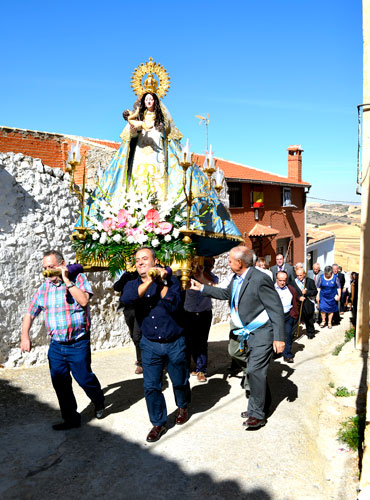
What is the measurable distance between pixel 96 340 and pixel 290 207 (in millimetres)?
16381

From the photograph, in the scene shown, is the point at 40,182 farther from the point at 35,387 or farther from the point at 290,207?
the point at 290,207

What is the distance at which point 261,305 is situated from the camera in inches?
181

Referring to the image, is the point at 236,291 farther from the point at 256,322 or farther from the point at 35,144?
the point at 35,144

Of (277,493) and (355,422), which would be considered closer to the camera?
(277,493)

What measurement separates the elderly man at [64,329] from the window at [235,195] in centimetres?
1362

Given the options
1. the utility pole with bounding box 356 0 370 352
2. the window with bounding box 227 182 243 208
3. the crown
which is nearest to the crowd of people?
the crown

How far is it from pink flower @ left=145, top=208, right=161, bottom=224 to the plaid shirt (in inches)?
41.7

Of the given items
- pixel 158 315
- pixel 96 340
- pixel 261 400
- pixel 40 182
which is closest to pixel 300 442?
pixel 261 400

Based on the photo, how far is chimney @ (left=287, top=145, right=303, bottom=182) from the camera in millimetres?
24078

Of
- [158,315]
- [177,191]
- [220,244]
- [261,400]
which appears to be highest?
[177,191]

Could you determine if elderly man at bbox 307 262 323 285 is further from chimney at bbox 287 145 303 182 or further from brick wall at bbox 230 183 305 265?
chimney at bbox 287 145 303 182

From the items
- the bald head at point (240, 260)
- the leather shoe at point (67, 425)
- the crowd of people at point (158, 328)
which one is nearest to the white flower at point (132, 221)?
the crowd of people at point (158, 328)

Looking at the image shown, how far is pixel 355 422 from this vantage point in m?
4.61

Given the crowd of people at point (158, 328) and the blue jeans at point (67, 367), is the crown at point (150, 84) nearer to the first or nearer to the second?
the crowd of people at point (158, 328)
